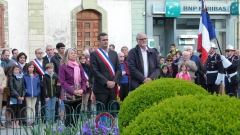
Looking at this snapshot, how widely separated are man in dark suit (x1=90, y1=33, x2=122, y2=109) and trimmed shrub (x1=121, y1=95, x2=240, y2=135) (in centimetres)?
553

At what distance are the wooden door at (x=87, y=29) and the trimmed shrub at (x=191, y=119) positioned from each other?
761 inches

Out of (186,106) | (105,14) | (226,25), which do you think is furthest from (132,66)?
(226,25)

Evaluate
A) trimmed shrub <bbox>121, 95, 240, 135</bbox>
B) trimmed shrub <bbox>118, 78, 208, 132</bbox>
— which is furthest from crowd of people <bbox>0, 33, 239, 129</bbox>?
trimmed shrub <bbox>121, 95, 240, 135</bbox>

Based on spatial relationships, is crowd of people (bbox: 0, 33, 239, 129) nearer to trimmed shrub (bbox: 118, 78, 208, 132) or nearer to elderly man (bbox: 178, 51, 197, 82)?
elderly man (bbox: 178, 51, 197, 82)

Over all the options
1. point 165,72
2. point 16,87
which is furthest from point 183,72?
point 16,87

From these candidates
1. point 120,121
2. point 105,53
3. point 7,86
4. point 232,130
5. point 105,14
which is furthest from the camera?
point 105,14

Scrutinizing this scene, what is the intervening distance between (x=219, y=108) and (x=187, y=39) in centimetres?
2096

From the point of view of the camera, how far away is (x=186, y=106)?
15.7 feet

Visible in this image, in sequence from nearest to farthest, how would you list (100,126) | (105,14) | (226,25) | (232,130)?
(232,130) < (100,126) < (105,14) < (226,25)

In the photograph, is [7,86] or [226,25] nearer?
[7,86]

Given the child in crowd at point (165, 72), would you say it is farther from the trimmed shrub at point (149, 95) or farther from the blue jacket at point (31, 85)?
the trimmed shrub at point (149, 95)

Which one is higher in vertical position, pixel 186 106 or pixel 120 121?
pixel 186 106

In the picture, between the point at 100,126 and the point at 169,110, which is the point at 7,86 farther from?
the point at 169,110

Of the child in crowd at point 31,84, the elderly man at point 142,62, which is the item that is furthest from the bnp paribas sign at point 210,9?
the elderly man at point 142,62
